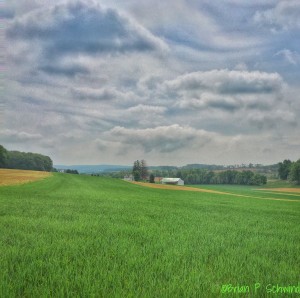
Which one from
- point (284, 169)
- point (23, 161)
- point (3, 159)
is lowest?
point (23, 161)

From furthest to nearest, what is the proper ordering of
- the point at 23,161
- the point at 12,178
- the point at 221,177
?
the point at 221,177 → the point at 23,161 → the point at 12,178

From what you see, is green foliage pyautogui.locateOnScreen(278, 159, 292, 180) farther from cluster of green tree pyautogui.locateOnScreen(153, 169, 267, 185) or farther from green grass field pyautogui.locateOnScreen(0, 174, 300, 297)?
green grass field pyautogui.locateOnScreen(0, 174, 300, 297)

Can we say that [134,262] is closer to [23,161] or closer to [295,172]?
[23,161]

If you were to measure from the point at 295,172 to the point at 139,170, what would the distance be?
3689 centimetres

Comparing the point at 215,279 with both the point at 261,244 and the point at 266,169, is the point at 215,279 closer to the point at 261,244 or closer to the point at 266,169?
the point at 261,244

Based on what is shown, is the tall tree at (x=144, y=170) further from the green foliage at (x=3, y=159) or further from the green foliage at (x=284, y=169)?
the green foliage at (x=284, y=169)

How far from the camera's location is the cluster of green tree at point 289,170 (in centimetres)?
7891

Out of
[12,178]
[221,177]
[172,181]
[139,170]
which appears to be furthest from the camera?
[221,177]

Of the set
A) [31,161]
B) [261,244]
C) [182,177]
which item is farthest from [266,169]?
[261,244]

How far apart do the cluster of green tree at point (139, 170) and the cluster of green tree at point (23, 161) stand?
1839 cm

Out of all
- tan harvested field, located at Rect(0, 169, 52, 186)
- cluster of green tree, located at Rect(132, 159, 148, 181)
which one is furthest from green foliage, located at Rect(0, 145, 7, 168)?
Result: cluster of green tree, located at Rect(132, 159, 148, 181)

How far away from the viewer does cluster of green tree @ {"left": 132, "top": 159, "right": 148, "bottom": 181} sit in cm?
7512

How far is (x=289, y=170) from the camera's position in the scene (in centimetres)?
8831

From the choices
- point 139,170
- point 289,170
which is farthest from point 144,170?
point 289,170
